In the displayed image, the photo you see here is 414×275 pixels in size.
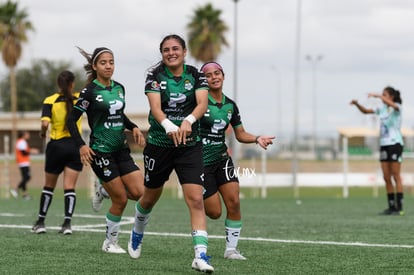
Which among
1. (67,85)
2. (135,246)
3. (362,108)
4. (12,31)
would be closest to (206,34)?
(12,31)

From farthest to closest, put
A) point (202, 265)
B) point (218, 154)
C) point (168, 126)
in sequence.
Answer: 1. point (218, 154)
2. point (168, 126)
3. point (202, 265)

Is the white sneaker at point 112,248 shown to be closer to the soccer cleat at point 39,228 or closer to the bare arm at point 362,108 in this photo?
the soccer cleat at point 39,228

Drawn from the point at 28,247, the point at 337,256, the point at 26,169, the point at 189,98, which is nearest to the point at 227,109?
the point at 189,98

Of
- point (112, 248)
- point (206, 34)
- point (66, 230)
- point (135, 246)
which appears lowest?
point (66, 230)

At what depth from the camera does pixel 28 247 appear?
9602 millimetres

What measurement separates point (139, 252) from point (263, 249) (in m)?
1.53

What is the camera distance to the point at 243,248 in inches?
385

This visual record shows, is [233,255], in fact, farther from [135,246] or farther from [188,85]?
[188,85]

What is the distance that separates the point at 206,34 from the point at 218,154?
55745mm

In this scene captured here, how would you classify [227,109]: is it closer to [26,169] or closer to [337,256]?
[337,256]

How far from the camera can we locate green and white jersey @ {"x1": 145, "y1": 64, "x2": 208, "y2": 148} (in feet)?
25.5

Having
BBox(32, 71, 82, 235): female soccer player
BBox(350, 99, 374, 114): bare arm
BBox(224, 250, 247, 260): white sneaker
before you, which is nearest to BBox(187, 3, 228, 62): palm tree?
BBox(350, 99, 374, 114): bare arm

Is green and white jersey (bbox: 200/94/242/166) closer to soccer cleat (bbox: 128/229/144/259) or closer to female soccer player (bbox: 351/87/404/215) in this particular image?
soccer cleat (bbox: 128/229/144/259)

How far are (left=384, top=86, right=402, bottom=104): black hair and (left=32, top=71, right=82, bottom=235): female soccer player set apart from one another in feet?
20.9
